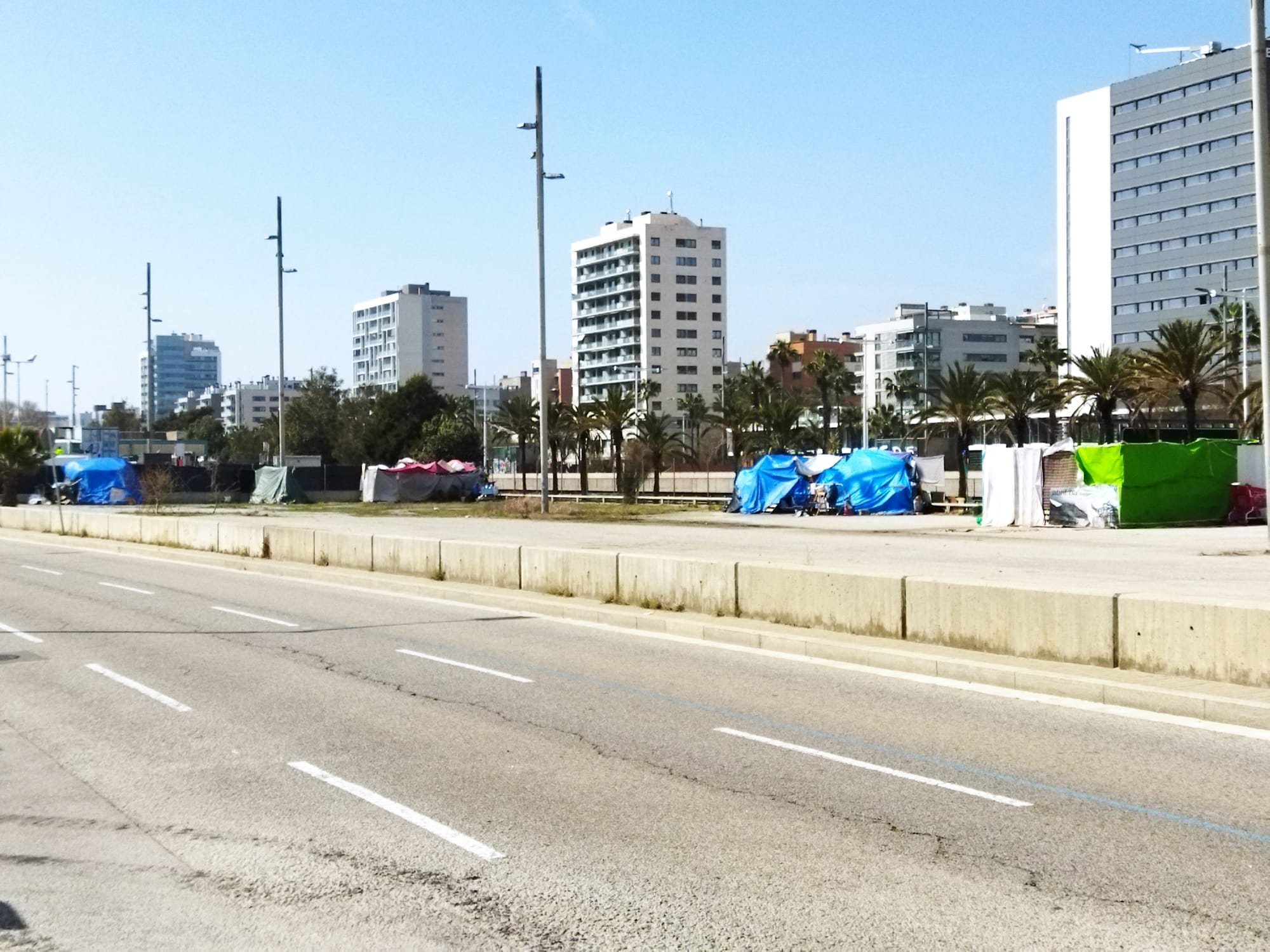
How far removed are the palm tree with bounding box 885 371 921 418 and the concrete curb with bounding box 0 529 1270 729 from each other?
4240 inches

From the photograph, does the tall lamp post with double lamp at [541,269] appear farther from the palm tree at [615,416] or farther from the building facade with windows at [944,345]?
the building facade with windows at [944,345]

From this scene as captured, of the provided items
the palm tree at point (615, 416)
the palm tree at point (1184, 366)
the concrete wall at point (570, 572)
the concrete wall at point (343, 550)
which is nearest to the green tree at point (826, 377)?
the palm tree at point (615, 416)

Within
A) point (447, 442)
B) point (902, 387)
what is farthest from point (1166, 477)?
point (447, 442)

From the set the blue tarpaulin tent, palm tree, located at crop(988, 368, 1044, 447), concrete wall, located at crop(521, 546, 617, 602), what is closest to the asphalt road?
concrete wall, located at crop(521, 546, 617, 602)

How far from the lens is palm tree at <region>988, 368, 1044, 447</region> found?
63031 mm

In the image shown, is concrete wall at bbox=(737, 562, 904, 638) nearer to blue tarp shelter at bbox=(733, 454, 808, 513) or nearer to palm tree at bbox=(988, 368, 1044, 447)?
blue tarp shelter at bbox=(733, 454, 808, 513)

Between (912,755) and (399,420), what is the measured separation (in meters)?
133

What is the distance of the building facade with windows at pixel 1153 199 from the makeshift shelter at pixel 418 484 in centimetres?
7536

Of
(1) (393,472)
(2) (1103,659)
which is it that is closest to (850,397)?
(1) (393,472)

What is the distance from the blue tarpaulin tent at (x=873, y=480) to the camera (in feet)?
165

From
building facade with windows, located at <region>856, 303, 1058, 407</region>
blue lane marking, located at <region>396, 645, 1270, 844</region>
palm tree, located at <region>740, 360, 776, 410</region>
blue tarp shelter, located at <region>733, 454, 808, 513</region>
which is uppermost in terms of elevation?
building facade with windows, located at <region>856, 303, 1058, 407</region>

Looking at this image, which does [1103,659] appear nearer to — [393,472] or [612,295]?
[393,472]

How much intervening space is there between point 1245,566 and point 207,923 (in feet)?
72.1

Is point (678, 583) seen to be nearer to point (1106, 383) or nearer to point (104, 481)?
point (1106, 383)
